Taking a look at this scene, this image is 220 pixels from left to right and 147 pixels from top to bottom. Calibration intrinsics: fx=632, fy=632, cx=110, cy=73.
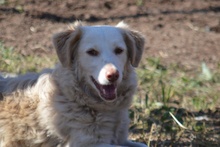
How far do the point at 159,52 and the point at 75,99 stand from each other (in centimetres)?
454

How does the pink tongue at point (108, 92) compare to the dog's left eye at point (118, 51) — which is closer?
the pink tongue at point (108, 92)

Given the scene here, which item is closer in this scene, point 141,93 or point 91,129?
point 91,129

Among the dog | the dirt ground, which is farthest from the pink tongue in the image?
the dirt ground

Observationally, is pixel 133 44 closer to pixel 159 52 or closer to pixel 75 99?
pixel 75 99

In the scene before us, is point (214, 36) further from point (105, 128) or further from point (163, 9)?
point (105, 128)

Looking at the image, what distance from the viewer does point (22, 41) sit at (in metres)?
9.93

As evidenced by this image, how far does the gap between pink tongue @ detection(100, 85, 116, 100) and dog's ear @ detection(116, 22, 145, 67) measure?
0.46 metres

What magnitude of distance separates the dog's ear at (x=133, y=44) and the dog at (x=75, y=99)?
0.07 metres

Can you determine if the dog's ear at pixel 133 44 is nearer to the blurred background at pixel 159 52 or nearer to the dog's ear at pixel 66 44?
the dog's ear at pixel 66 44

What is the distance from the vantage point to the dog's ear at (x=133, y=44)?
5.79 meters

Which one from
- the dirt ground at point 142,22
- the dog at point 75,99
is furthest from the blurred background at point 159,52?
the dog at point 75,99

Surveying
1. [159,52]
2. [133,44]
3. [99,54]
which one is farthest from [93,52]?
[159,52]

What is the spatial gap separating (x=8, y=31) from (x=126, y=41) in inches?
190

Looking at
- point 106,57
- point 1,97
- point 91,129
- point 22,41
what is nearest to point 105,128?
point 91,129
